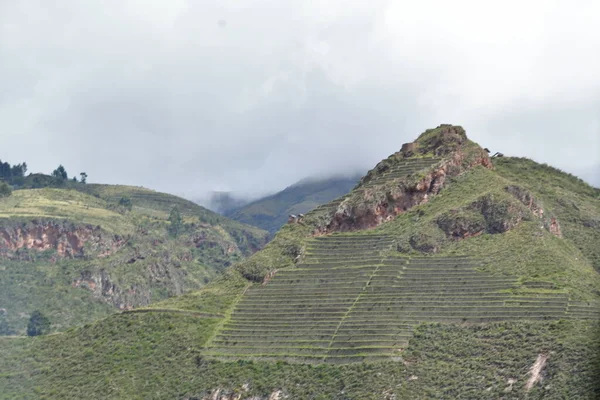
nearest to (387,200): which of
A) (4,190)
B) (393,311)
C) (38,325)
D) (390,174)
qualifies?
(390,174)

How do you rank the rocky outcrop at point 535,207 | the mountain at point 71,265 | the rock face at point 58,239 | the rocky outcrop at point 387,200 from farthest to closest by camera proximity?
the rock face at point 58,239
the mountain at point 71,265
the rocky outcrop at point 387,200
the rocky outcrop at point 535,207

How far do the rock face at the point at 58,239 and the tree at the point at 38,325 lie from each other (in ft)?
91.2

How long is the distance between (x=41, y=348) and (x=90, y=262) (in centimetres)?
7707

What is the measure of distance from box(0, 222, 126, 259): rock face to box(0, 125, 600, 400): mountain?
71016mm

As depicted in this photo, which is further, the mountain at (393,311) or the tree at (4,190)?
the tree at (4,190)

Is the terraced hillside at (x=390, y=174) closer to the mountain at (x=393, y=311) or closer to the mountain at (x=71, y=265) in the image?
the mountain at (x=393, y=311)

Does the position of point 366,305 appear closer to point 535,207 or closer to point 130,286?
point 535,207

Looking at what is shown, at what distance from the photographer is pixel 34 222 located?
618 ft

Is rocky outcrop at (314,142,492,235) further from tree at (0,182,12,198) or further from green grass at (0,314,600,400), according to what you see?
tree at (0,182,12,198)

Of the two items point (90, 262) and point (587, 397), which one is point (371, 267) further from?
point (90, 262)

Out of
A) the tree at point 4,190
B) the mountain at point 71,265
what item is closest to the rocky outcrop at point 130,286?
the mountain at point 71,265

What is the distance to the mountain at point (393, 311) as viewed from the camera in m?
87.8

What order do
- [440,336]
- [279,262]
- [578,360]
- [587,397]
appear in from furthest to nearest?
1. [279,262]
2. [440,336]
3. [578,360]
4. [587,397]

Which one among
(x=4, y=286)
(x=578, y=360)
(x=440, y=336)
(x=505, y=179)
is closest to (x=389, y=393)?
(x=440, y=336)
